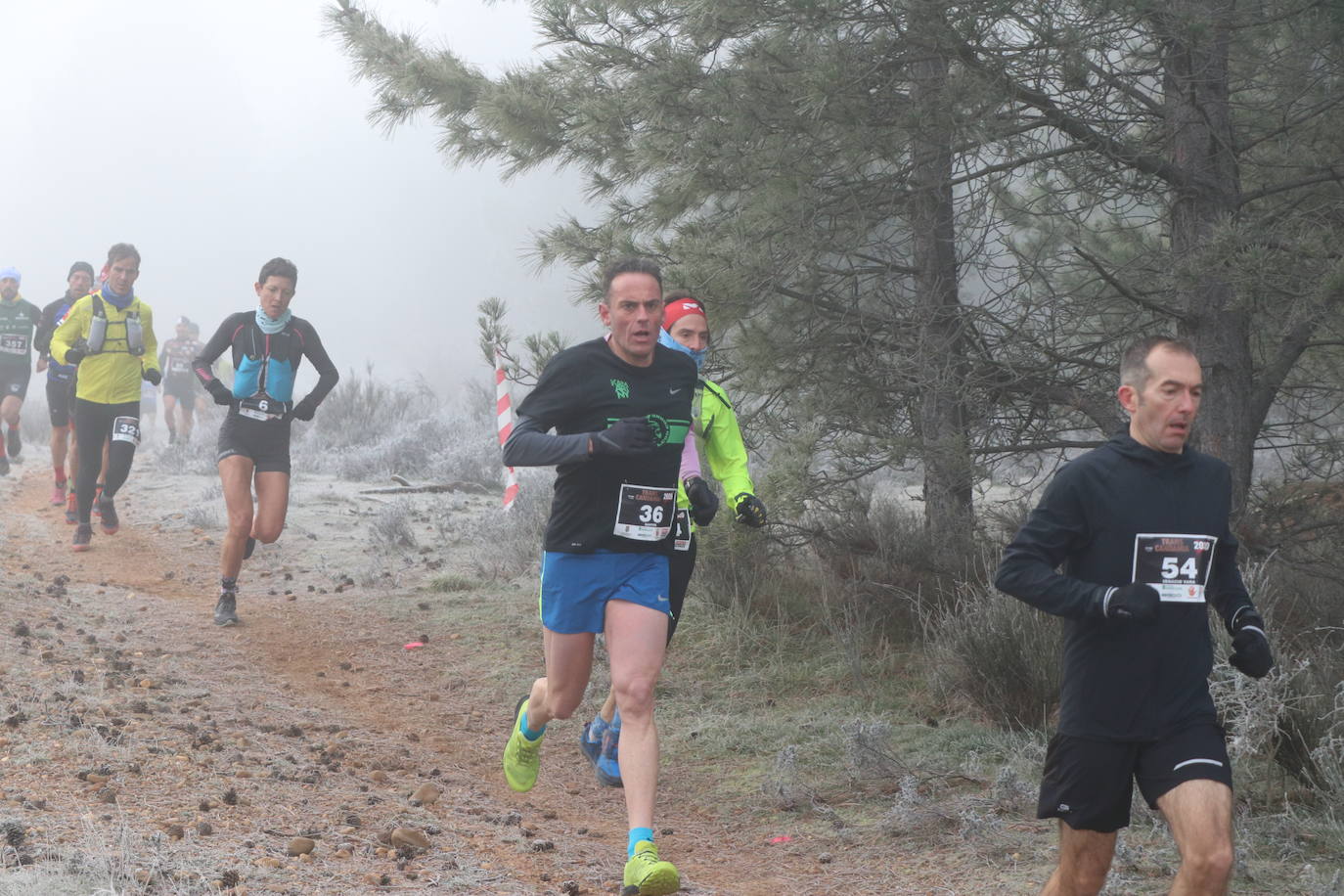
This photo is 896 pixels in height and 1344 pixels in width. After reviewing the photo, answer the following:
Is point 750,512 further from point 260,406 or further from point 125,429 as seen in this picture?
point 125,429

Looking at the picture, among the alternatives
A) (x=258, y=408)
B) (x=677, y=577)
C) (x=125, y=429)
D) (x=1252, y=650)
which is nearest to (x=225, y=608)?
(x=258, y=408)

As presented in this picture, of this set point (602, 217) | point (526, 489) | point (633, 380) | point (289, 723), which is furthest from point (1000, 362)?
point (526, 489)

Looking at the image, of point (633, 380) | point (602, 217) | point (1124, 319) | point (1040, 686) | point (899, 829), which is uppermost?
point (602, 217)

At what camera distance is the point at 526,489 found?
12750 mm

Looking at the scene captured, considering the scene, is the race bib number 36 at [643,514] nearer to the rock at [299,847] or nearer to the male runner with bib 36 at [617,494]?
the male runner with bib 36 at [617,494]

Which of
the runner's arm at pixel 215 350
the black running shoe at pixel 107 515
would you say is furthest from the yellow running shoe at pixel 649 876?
the black running shoe at pixel 107 515

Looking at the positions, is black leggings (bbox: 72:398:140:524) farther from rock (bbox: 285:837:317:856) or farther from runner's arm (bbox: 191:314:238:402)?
rock (bbox: 285:837:317:856)

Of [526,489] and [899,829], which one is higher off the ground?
[526,489]

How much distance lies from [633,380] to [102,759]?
251cm

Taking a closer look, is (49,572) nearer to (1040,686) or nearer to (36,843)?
(36,843)

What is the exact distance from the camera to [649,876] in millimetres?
3785

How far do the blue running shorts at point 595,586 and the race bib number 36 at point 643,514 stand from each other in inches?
3.5

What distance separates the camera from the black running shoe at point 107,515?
11535 millimetres

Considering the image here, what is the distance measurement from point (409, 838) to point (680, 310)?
7.40 feet
